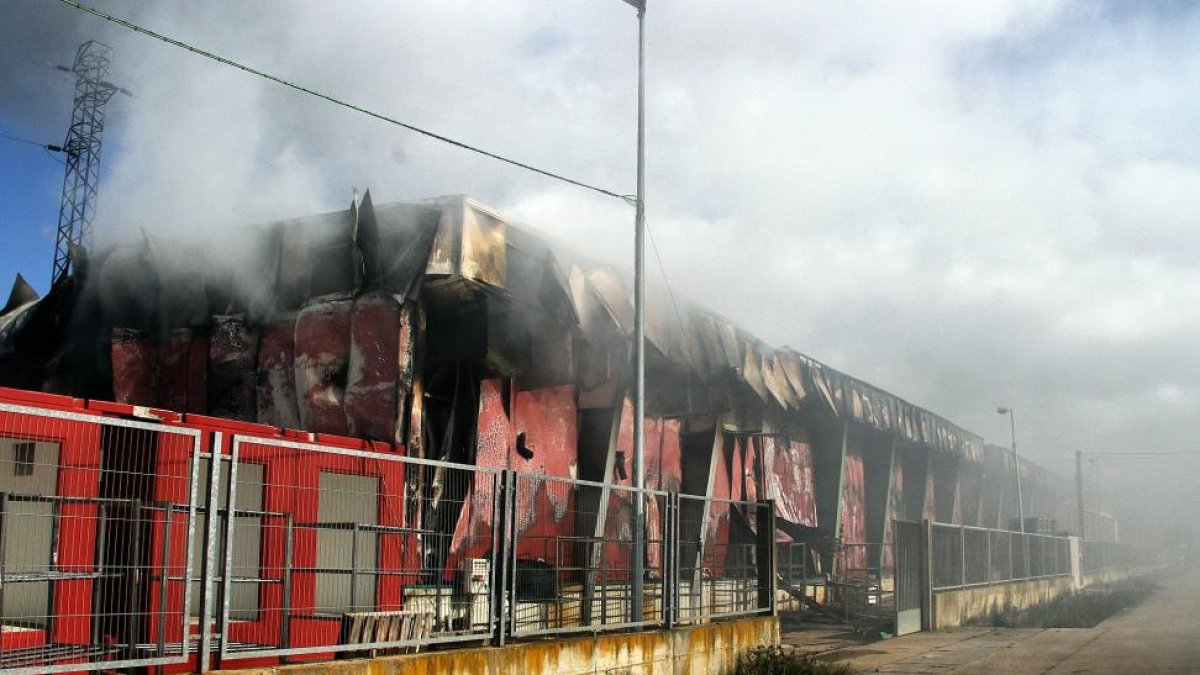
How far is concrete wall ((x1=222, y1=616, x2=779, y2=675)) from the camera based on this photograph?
7844 millimetres

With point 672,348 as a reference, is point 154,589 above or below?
below

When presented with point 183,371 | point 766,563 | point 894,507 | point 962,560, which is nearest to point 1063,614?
point 962,560

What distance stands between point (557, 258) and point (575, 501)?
→ 506 cm

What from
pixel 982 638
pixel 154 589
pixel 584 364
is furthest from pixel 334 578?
pixel 982 638

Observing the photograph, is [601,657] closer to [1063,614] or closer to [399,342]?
[399,342]

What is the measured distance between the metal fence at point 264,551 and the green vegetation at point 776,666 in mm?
1839

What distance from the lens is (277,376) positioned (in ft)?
50.3

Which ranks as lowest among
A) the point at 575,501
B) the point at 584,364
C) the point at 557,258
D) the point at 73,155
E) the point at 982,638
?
the point at 982,638

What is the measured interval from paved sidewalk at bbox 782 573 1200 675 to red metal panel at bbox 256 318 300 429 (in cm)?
876

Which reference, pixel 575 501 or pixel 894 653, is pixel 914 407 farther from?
pixel 575 501

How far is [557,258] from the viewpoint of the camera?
1562 centimetres

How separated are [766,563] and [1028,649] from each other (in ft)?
19.1

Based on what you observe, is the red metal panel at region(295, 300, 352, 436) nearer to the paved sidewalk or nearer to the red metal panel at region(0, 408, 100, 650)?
the red metal panel at region(0, 408, 100, 650)

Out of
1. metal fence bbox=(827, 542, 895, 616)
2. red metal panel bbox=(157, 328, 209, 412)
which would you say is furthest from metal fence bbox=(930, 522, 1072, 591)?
red metal panel bbox=(157, 328, 209, 412)
